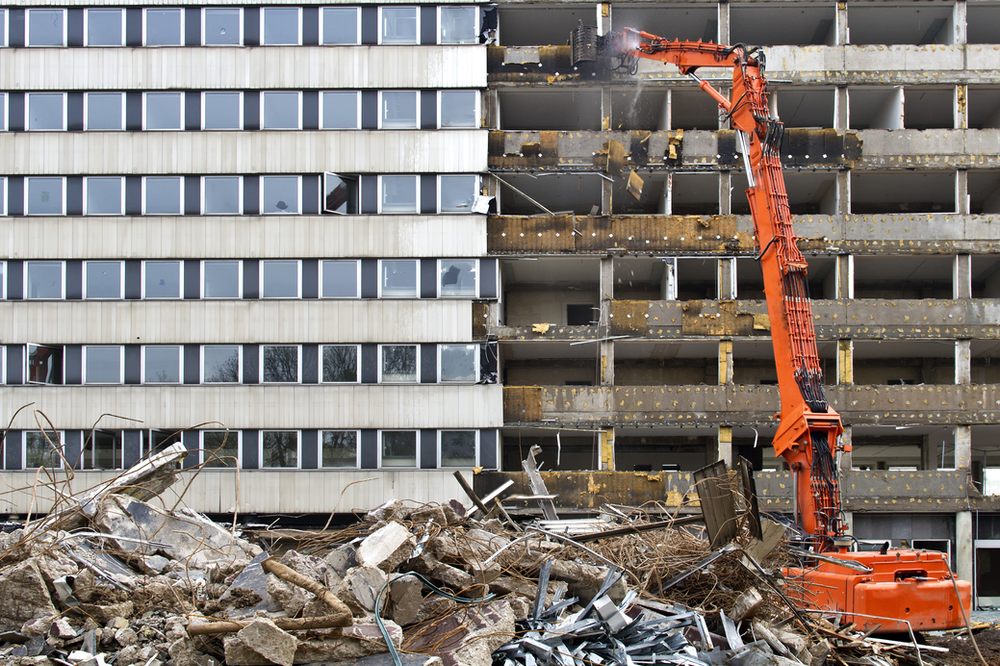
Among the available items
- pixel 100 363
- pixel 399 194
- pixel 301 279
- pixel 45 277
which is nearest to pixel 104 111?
pixel 45 277

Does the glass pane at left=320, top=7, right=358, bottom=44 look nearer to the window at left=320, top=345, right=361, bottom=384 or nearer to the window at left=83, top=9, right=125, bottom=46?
the window at left=83, top=9, right=125, bottom=46

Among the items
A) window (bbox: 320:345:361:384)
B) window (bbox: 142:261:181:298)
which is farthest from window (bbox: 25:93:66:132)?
window (bbox: 320:345:361:384)

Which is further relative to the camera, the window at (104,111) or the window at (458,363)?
the window at (104,111)

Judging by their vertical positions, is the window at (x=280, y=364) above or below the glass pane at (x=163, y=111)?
below

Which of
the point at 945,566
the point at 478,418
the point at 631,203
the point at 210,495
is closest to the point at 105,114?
the point at 210,495

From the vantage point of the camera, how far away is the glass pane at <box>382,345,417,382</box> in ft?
81.6

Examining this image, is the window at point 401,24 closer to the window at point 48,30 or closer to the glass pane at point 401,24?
the glass pane at point 401,24

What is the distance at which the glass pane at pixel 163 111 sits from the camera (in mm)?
25453

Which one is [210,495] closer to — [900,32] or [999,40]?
[900,32]

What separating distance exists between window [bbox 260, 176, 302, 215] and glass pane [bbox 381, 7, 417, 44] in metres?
5.74

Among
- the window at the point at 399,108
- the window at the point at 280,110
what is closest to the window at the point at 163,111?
the window at the point at 280,110

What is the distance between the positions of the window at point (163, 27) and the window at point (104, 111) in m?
2.13

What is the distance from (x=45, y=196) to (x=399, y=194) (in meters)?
11.7

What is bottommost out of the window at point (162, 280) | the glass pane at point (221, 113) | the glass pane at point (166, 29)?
the window at point (162, 280)
